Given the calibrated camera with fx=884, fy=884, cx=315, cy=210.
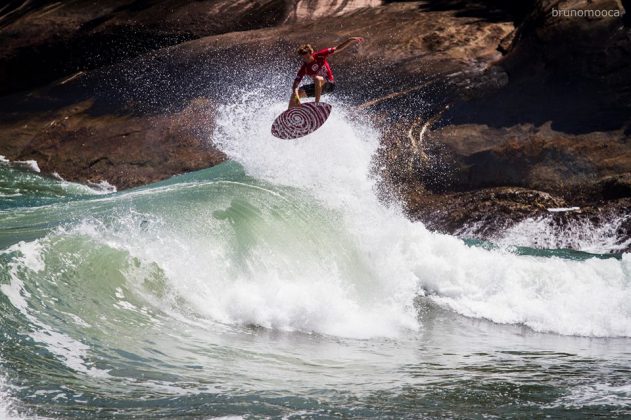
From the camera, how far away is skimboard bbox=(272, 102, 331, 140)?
41.2ft

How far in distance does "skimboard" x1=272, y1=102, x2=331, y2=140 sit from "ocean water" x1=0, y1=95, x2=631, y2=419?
0.50 metres

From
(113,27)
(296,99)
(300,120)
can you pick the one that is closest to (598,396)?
(296,99)

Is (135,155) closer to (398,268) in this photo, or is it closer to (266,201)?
(266,201)

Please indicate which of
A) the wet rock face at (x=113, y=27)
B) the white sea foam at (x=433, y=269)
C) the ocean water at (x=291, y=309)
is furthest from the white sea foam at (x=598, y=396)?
the wet rock face at (x=113, y=27)

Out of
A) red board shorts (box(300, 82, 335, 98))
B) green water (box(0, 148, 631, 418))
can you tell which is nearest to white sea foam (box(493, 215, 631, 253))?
green water (box(0, 148, 631, 418))

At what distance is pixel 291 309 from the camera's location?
889cm

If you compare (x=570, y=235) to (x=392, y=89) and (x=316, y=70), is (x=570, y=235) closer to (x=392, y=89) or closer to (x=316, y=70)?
(x=392, y=89)

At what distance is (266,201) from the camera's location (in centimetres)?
1136

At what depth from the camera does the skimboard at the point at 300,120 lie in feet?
41.2

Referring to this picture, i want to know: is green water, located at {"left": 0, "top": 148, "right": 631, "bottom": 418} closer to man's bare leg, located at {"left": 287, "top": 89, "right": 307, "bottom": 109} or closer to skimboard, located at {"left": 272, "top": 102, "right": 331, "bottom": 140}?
skimboard, located at {"left": 272, "top": 102, "right": 331, "bottom": 140}

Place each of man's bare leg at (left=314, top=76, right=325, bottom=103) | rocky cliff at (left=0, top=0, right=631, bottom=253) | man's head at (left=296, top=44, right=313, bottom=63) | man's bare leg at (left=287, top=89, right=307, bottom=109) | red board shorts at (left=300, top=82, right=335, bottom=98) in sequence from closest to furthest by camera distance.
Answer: man's head at (left=296, top=44, right=313, bottom=63) < man's bare leg at (left=314, top=76, right=325, bottom=103) < red board shorts at (left=300, top=82, right=335, bottom=98) < man's bare leg at (left=287, top=89, right=307, bottom=109) < rocky cliff at (left=0, top=0, right=631, bottom=253)

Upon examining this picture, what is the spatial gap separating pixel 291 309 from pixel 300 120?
4.52m

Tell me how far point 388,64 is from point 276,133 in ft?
15.4

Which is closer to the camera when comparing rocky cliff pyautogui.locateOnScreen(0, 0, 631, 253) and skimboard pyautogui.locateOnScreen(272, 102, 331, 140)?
skimboard pyautogui.locateOnScreen(272, 102, 331, 140)
